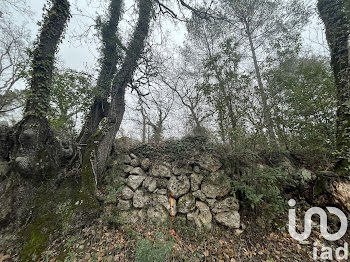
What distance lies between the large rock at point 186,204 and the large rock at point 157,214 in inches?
15.3

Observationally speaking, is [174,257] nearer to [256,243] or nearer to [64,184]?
[256,243]

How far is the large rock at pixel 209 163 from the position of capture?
3.87 meters

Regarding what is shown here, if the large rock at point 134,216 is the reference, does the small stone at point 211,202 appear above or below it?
above

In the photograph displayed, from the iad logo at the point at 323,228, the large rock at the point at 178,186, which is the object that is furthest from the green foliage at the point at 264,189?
the large rock at the point at 178,186

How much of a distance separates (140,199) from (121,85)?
158 inches

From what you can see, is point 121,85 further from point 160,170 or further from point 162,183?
point 162,183

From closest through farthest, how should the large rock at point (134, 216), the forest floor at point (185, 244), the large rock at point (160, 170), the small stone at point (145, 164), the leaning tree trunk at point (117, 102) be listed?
the forest floor at point (185, 244), the large rock at point (134, 216), the leaning tree trunk at point (117, 102), the large rock at point (160, 170), the small stone at point (145, 164)

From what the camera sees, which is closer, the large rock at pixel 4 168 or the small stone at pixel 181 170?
the large rock at pixel 4 168

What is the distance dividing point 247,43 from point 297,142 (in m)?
5.88

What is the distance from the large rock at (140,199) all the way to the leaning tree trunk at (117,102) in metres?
1.24

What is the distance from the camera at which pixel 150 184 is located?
3.84 meters

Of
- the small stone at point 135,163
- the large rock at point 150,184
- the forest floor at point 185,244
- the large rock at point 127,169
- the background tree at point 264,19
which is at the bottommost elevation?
the forest floor at point 185,244

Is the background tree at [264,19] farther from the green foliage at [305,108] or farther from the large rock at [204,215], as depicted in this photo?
the large rock at [204,215]

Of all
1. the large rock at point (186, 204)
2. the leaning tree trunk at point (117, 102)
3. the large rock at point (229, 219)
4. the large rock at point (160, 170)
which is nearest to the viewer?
the large rock at point (229, 219)
